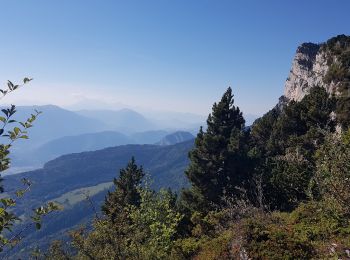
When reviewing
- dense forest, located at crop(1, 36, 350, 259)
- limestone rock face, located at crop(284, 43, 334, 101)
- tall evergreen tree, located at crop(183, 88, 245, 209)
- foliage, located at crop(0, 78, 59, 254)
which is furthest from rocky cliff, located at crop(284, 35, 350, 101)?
foliage, located at crop(0, 78, 59, 254)

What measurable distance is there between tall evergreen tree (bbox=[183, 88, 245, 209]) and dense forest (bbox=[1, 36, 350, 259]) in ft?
0.36

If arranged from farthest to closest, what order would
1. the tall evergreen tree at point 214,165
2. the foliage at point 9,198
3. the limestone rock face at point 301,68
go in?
the limestone rock face at point 301,68 → the tall evergreen tree at point 214,165 → the foliage at point 9,198

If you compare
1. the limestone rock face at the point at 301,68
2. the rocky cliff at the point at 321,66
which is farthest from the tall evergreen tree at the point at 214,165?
the limestone rock face at the point at 301,68

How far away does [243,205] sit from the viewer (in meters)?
20.9

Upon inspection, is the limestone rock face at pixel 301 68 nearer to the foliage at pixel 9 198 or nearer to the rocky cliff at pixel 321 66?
the rocky cliff at pixel 321 66

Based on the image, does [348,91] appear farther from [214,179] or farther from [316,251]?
[316,251]

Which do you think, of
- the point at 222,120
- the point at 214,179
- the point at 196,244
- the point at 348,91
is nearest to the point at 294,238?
the point at 196,244

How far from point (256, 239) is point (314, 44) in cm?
10394

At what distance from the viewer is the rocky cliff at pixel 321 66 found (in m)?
52.9

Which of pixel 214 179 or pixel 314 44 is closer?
pixel 214 179

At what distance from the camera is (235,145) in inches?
1588

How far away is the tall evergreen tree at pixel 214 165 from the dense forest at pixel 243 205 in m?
0.11

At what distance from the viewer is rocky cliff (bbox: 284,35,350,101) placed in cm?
5291

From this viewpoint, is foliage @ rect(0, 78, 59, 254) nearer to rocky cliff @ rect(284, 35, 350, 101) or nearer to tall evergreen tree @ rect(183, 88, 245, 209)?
tall evergreen tree @ rect(183, 88, 245, 209)
